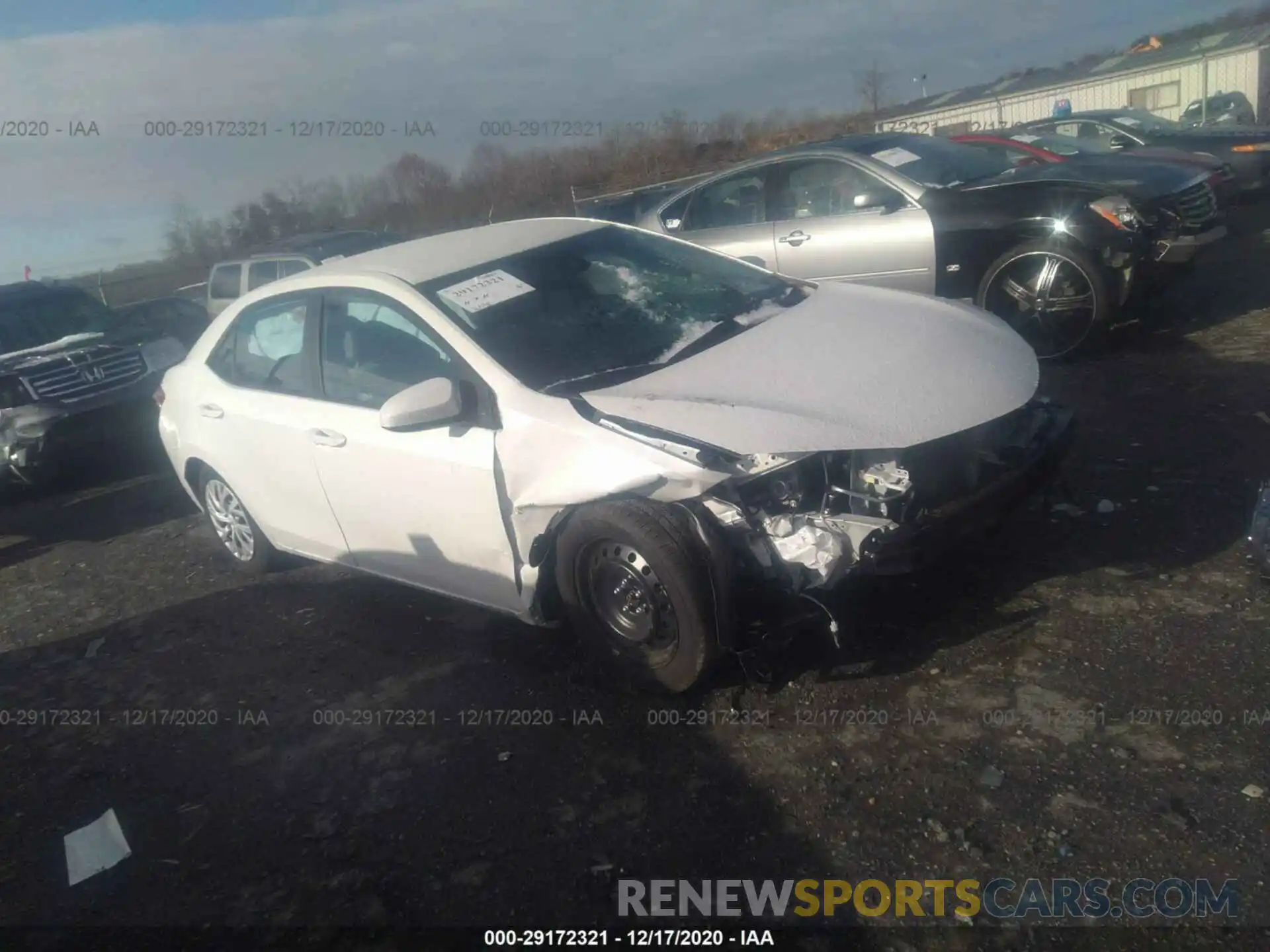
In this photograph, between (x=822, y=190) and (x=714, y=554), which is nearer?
(x=714, y=554)

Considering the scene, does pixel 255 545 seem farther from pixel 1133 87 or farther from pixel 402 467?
pixel 1133 87

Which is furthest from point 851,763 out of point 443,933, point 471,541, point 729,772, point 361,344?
point 361,344

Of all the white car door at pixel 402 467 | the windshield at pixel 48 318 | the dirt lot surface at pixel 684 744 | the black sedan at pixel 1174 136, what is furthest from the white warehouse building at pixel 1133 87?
the white car door at pixel 402 467

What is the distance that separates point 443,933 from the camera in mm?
2834

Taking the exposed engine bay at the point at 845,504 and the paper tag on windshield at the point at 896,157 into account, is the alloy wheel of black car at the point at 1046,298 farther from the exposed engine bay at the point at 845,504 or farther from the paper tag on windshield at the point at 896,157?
the exposed engine bay at the point at 845,504

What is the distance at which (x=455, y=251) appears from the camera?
4.60 m

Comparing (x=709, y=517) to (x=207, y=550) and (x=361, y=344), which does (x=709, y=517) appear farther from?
(x=207, y=550)

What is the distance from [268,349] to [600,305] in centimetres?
176

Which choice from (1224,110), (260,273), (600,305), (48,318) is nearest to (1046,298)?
(600,305)

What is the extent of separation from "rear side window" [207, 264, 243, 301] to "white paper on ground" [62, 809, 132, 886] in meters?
10.3

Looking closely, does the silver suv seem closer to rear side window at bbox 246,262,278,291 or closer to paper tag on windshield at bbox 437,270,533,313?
rear side window at bbox 246,262,278,291

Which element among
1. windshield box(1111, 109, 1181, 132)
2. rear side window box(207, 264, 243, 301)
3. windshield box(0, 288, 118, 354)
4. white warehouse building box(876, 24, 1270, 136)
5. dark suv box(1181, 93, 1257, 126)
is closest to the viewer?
windshield box(0, 288, 118, 354)

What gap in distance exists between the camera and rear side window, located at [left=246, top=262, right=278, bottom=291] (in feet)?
40.4

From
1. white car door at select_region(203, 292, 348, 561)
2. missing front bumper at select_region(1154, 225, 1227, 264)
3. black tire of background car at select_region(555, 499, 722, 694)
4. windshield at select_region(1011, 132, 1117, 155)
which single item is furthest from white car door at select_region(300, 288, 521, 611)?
windshield at select_region(1011, 132, 1117, 155)
